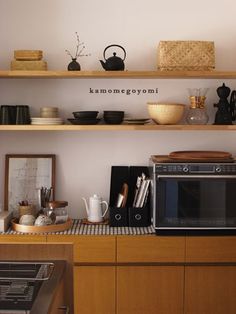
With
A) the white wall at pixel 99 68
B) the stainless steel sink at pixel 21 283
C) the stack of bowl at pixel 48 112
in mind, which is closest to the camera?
the stainless steel sink at pixel 21 283

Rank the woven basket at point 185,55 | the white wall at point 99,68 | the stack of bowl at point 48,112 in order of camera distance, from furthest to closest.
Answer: the white wall at point 99,68 → the stack of bowl at point 48,112 → the woven basket at point 185,55

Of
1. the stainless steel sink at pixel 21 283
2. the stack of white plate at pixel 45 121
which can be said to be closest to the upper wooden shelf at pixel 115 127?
the stack of white plate at pixel 45 121

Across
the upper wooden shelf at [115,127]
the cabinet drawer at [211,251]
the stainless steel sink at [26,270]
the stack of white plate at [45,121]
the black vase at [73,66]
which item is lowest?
the cabinet drawer at [211,251]

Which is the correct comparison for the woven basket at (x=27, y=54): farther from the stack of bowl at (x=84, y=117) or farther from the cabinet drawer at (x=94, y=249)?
the cabinet drawer at (x=94, y=249)

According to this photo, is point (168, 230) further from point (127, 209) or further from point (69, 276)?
point (69, 276)

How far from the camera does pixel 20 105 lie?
3344 mm

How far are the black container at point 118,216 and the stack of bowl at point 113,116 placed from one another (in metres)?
0.58

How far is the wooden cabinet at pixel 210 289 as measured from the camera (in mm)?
3012

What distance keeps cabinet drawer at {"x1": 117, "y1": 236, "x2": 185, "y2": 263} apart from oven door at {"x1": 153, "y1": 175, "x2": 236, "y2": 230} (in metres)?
0.11

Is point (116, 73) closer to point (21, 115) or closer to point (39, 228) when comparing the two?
point (21, 115)

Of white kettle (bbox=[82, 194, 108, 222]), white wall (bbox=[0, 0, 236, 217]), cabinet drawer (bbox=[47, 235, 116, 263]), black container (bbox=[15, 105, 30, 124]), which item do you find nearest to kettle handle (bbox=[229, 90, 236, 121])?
white wall (bbox=[0, 0, 236, 217])

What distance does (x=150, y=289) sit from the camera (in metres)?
3.01

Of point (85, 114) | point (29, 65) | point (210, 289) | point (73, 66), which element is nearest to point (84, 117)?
point (85, 114)

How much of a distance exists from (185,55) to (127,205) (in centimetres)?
109
